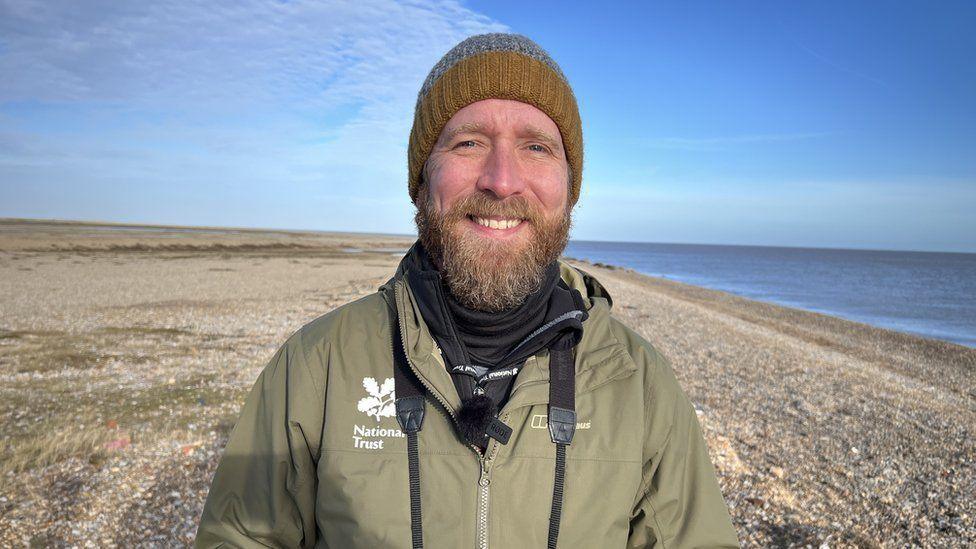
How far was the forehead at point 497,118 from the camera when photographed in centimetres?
264

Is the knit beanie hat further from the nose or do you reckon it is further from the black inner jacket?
the black inner jacket

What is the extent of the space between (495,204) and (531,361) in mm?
755

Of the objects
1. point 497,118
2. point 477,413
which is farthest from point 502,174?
point 477,413

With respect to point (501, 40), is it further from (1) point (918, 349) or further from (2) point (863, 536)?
(1) point (918, 349)

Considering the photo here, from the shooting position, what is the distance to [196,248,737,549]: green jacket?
2.07 metres

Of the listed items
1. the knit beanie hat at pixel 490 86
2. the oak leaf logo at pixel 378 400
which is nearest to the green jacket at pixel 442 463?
the oak leaf logo at pixel 378 400

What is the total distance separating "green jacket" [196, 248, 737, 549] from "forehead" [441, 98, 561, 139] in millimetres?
989

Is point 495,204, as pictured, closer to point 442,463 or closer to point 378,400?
point 378,400

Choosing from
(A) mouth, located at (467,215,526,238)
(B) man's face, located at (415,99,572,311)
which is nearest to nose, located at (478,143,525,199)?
(B) man's face, located at (415,99,572,311)

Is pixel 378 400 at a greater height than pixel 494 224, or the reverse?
pixel 494 224

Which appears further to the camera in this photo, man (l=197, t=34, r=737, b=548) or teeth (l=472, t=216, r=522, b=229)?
teeth (l=472, t=216, r=522, b=229)

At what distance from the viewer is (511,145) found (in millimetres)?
2611

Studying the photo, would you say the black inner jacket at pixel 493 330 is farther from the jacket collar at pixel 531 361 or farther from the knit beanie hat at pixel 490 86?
the knit beanie hat at pixel 490 86

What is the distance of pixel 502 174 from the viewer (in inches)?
97.1
